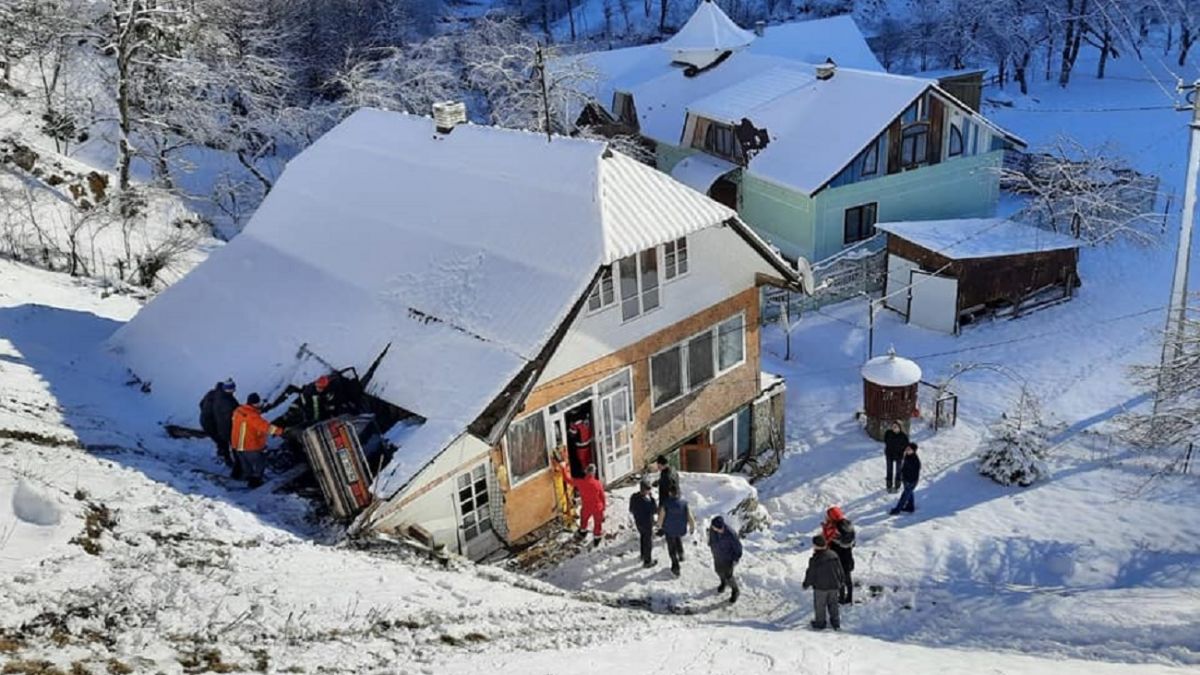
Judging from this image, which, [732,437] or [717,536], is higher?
[717,536]

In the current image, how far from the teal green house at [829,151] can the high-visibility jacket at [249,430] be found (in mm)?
20509

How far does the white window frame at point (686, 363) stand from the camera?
58.4ft

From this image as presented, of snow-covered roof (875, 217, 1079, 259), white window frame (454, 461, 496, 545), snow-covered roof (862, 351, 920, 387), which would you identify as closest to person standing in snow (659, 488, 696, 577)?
white window frame (454, 461, 496, 545)

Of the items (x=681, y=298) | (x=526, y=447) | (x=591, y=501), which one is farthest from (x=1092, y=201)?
(x=526, y=447)

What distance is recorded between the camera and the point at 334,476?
13.7 metres

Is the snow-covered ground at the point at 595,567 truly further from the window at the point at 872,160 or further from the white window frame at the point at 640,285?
the window at the point at 872,160

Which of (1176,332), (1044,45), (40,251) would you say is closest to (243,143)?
(40,251)

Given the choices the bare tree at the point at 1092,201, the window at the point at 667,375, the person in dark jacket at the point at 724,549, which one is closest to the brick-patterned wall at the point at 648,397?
the window at the point at 667,375

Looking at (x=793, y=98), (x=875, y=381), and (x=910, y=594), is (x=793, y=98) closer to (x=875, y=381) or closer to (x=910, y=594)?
(x=875, y=381)

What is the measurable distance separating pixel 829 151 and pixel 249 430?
22.2m

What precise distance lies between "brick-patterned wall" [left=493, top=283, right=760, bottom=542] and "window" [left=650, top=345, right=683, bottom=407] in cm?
15

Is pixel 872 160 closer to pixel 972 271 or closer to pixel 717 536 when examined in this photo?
pixel 972 271

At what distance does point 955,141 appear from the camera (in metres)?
32.6

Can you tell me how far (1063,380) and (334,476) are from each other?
58.8ft
